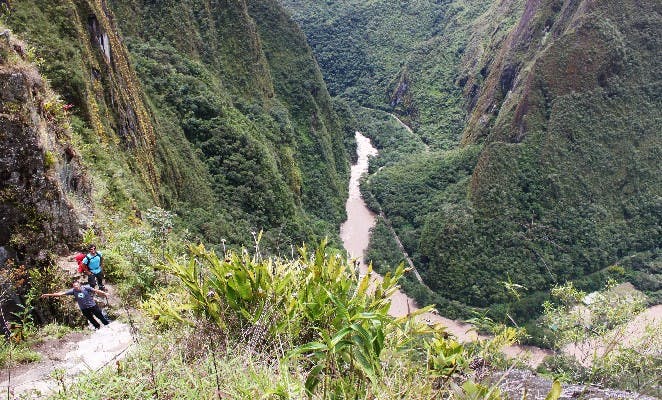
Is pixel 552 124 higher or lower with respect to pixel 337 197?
higher

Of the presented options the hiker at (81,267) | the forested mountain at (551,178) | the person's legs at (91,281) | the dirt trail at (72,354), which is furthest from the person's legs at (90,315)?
the forested mountain at (551,178)

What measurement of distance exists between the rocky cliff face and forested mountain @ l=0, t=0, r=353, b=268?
174 mm

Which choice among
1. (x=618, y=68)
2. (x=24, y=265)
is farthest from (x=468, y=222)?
(x=24, y=265)

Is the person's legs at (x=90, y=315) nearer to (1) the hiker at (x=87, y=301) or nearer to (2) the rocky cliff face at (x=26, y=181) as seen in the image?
(1) the hiker at (x=87, y=301)

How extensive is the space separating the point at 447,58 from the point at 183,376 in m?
106

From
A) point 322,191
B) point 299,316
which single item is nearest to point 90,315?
point 299,316

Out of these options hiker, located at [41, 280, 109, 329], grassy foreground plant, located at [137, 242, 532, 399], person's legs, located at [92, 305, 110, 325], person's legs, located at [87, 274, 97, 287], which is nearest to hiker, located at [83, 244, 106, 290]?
person's legs, located at [87, 274, 97, 287]

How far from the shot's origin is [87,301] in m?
7.11

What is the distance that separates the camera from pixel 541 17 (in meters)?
68.3

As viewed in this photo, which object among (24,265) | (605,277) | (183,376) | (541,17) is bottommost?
(605,277)

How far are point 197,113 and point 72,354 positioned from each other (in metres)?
38.5

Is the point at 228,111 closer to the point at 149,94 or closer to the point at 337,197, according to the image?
the point at 149,94

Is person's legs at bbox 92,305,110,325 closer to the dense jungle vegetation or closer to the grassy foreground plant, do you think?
the dense jungle vegetation

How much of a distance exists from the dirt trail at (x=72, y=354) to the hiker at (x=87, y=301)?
0.20 m
